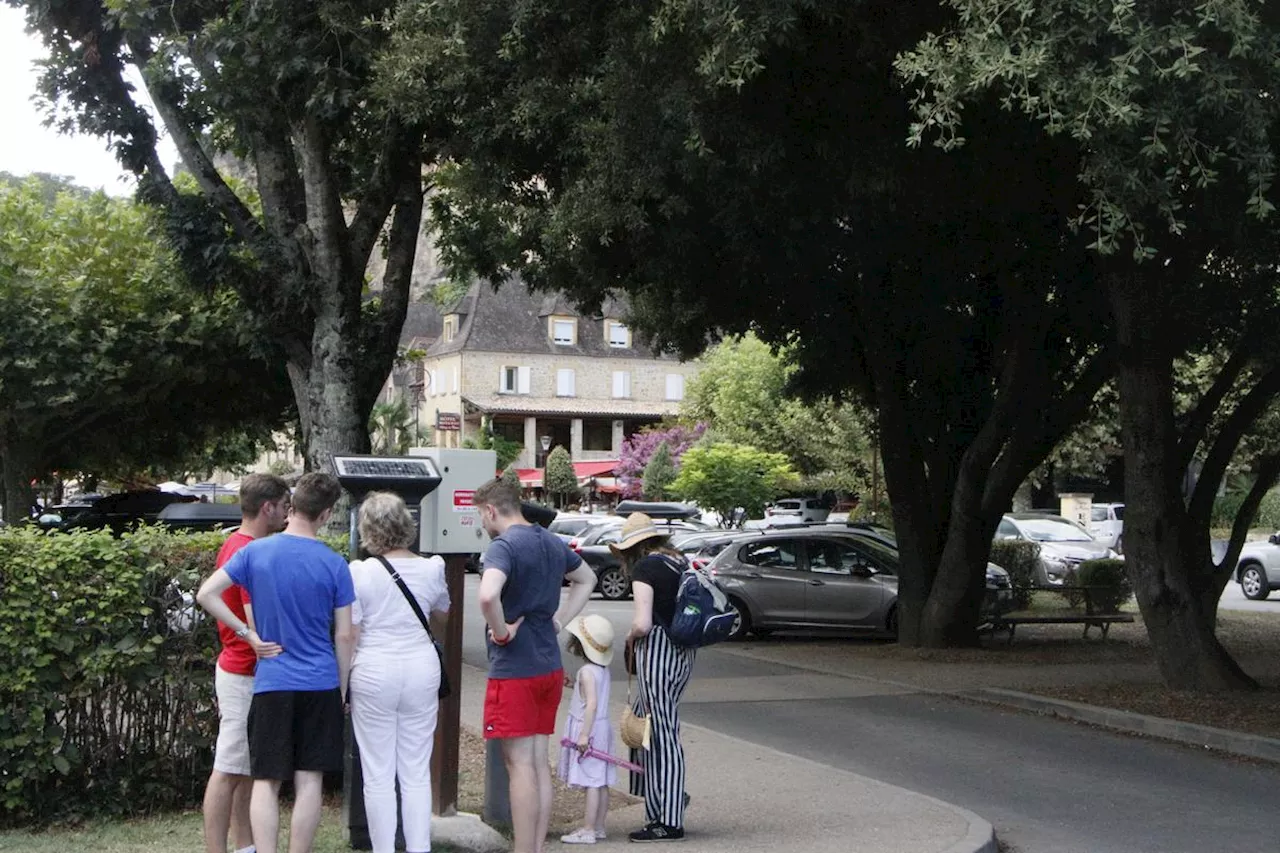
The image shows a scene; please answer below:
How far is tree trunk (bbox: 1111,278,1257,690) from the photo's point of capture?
44.1 ft

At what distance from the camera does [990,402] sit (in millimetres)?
19203

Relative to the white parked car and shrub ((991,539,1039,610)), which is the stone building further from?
shrub ((991,539,1039,610))

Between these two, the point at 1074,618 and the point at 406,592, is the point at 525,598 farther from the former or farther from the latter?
the point at 1074,618

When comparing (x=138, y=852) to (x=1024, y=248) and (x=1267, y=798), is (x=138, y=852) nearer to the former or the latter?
(x=1267, y=798)

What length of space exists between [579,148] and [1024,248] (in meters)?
4.93

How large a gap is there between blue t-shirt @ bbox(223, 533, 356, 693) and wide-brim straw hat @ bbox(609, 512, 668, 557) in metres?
1.88

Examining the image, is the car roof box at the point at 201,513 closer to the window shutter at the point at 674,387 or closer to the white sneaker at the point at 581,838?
the white sneaker at the point at 581,838

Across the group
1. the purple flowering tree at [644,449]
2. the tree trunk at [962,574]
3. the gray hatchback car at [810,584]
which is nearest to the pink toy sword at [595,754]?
the tree trunk at [962,574]

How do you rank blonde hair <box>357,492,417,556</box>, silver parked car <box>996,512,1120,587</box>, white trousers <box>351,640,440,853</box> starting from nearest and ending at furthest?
1. white trousers <box>351,640,440,853</box>
2. blonde hair <box>357,492,417,556</box>
3. silver parked car <box>996,512,1120,587</box>

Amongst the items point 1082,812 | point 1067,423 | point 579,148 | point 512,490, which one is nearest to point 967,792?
point 1082,812

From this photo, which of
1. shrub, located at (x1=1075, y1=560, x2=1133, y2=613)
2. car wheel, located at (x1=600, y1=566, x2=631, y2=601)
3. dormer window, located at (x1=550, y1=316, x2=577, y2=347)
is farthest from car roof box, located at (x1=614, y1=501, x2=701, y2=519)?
dormer window, located at (x1=550, y1=316, x2=577, y2=347)

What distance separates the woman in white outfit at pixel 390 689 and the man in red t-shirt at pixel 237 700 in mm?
516

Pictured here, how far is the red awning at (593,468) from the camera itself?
78812mm

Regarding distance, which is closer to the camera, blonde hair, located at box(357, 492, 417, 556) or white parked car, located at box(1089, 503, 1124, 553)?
blonde hair, located at box(357, 492, 417, 556)
